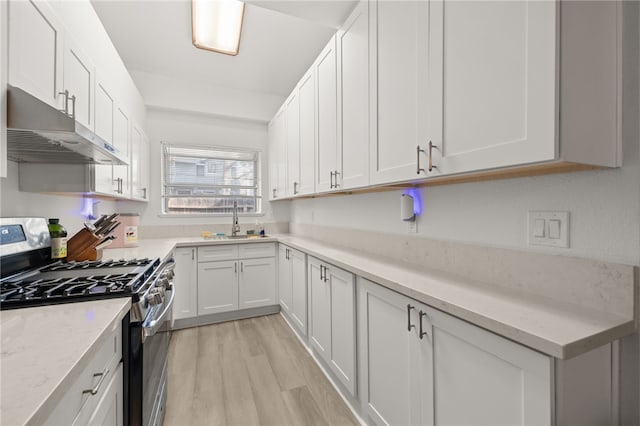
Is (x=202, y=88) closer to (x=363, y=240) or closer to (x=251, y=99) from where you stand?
(x=251, y=99)

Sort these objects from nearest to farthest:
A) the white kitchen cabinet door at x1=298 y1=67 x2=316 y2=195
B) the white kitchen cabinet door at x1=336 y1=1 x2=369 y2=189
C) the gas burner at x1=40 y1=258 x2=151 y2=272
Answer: the gas burner at x1=40 y1=258 x2=151 y2=272, the white kitchen cabinet door at x1=336 y1=1 x2=369 y2=189, the white kitchen cabinet door at x1=298 y1=67 x2=316 y2=195

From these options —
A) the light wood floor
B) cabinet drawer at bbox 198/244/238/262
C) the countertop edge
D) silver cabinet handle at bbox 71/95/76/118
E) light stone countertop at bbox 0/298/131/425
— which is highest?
silver cabinet handle at bbox 71/95/76/118

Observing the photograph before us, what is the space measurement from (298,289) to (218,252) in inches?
40.3

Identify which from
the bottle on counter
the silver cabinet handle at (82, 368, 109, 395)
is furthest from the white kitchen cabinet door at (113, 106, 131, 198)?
the silver cabinet handle at (82, 368, 109, 395)

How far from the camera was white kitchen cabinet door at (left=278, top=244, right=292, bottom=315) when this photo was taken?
9.35 ft

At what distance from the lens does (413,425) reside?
1.17 meters

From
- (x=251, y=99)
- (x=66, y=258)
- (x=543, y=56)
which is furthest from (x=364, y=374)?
(x=251, y=99)

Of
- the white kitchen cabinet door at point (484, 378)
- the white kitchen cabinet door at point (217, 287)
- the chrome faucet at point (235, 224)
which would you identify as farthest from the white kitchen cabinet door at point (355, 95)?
the chrome faucet at point (235, 224)

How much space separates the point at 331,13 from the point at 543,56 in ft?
4.66

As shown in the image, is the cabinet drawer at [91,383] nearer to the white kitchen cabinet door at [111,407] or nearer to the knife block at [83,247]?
the white kitchen cabinet door at [111,407]

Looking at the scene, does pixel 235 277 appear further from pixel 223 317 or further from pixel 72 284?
pixel 72 284

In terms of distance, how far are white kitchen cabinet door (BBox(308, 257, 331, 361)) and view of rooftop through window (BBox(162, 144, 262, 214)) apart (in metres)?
1.94

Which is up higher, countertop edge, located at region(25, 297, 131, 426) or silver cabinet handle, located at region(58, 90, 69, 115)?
silver cabinet handle, located at region(58, 90, 69, 115)

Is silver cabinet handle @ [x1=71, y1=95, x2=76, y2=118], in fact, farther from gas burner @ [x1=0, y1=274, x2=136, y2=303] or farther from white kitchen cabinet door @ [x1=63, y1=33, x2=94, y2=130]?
gas burner @ [x1=0, y1=274, x2=136, y2=303]
